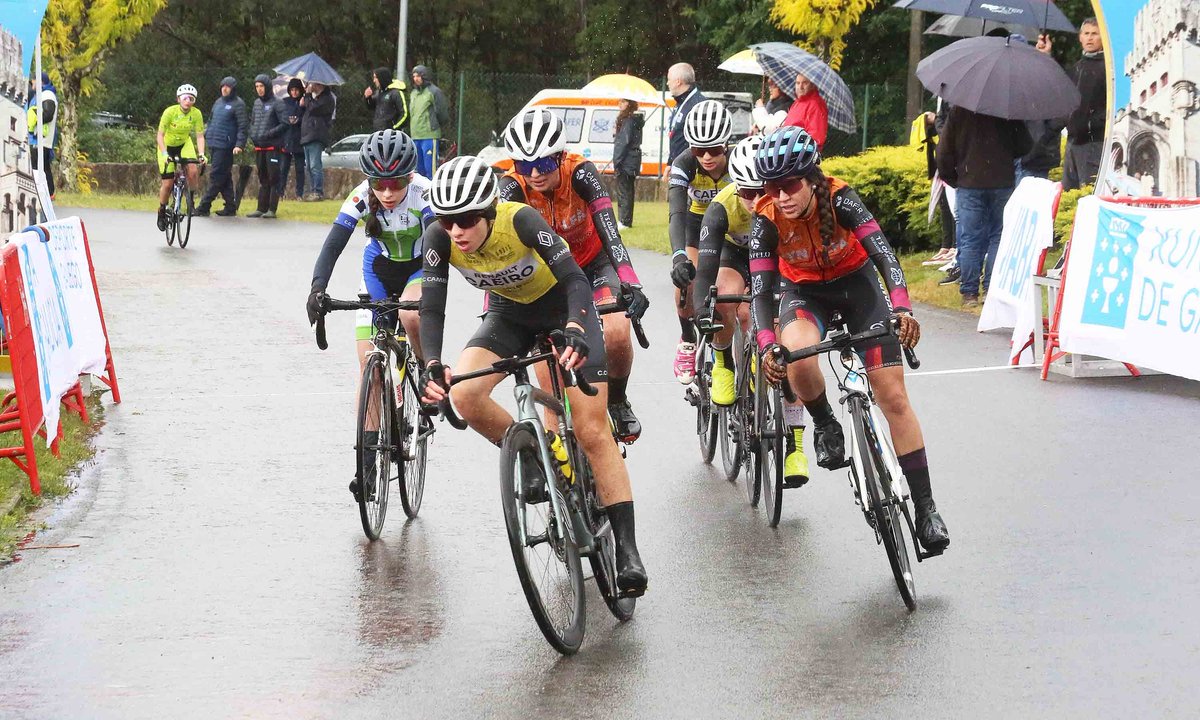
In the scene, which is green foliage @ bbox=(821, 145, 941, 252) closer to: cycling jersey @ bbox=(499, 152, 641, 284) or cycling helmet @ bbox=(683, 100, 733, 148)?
cycling helmet @ bbox=(683, 100, 733, 148)

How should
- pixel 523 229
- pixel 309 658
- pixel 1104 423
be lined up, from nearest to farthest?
1. pixel 309 658
2. pixel 523 229
3. pixel 1104 423

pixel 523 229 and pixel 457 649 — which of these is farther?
pixel 523 229

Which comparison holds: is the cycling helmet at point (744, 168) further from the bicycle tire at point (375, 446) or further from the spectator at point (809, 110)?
the spectator at point (809, 110)

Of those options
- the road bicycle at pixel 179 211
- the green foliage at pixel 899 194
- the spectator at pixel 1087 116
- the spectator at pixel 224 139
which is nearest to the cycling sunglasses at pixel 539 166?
the spectator at pixel 1087 116

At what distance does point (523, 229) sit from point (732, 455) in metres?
3.03

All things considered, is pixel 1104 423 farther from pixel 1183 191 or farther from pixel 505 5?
pixel 505 5

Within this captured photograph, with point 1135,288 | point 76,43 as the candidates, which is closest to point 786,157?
point 1135,288

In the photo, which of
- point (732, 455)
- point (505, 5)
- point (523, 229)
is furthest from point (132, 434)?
point (505, 5)

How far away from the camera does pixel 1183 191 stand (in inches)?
474

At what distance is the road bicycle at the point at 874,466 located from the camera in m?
6.47

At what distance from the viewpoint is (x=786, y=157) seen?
22.5 ft

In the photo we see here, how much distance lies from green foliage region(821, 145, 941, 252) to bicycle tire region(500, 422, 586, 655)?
13.3 meters

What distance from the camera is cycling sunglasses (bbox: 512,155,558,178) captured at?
8211mm

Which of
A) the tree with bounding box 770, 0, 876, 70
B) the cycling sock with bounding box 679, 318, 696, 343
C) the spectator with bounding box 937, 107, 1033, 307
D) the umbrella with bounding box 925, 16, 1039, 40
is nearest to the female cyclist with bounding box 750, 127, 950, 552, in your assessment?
the cycling sock with bounding box 679, 318, 696, 343
